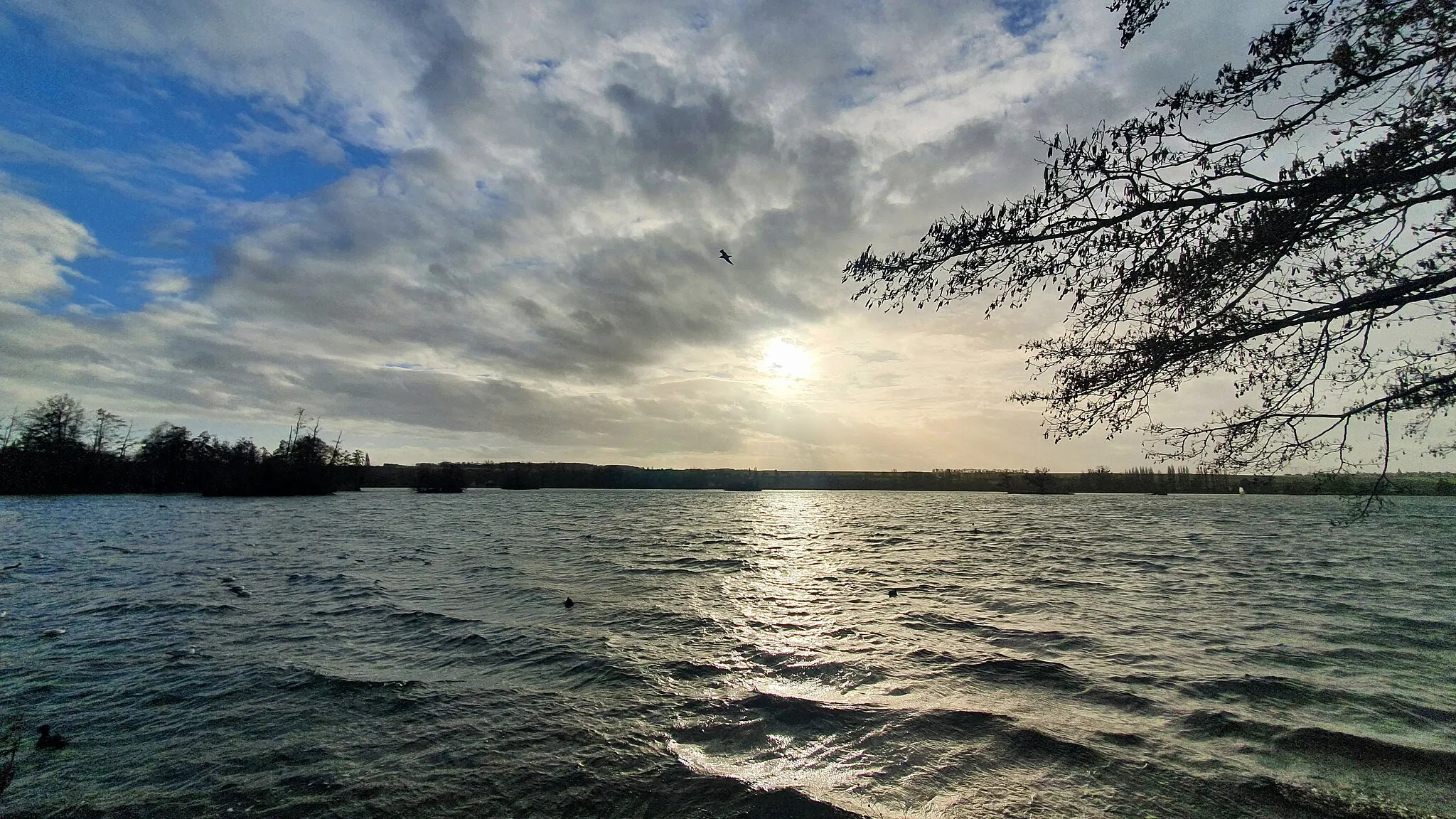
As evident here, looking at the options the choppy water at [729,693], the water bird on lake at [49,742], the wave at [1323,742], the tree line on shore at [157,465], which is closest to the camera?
the choppy water at [729,693]

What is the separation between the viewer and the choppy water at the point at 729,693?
6.57 m

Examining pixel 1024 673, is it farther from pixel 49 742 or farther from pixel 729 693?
pixel 49 742

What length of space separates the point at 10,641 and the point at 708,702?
16.1 meters

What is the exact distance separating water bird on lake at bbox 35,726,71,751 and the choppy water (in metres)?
0.34

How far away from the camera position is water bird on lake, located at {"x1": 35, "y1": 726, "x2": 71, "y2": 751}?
25.1 ft

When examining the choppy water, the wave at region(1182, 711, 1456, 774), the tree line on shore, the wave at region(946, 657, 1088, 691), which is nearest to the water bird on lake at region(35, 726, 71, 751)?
the choppy water

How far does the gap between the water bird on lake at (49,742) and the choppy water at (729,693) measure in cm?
34

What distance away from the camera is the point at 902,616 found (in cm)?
1602

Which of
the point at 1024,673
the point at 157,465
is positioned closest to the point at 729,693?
the point at 1024,673

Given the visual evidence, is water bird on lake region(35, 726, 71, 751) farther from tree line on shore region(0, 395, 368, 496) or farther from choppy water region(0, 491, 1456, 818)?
tree line on shore region(0, 395, 368, 496)

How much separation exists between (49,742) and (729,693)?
31.3 feet

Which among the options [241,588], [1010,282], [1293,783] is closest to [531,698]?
[1010,282]

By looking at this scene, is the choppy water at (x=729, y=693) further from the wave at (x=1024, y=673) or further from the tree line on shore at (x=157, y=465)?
the tree line on shore at (x=157, y=465)

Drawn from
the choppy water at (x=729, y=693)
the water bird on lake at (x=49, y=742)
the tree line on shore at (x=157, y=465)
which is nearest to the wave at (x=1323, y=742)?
the choppy water at (x=729, y=693)
